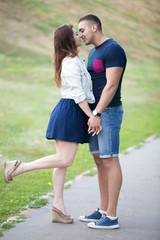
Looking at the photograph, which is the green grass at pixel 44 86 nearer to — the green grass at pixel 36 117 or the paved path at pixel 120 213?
the green grass at pixel 36 117

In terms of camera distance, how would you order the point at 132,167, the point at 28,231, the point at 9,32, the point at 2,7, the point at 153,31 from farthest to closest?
the point at 153,31 < the point at 2,7 < the point at 9,32 < the point at 132,167 < the point at 28,231

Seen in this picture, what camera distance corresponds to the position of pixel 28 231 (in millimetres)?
4617

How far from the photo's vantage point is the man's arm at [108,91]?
183 inches

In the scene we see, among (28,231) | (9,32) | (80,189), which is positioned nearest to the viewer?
(28,231)

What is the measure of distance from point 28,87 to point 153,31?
23.2 meters

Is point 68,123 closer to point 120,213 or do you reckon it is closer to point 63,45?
point 63,45

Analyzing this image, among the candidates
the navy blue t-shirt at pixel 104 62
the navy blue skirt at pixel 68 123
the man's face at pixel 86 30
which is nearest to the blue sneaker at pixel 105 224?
the navy blue skirt at pixel 68 123

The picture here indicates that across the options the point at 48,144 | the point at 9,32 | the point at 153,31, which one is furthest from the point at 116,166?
the point at 153,31

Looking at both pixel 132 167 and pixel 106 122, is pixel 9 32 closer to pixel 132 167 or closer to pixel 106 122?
pixel 132 167

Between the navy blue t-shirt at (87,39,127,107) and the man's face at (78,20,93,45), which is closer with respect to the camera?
the navy blue t-shirt at (87,39,127,107)

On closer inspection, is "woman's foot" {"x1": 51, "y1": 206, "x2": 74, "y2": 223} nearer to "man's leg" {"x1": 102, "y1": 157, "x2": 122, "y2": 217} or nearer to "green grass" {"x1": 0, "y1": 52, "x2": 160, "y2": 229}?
"man's leg" {"x1": 102, "y1": 157, "x2": 122, "y2": 217}

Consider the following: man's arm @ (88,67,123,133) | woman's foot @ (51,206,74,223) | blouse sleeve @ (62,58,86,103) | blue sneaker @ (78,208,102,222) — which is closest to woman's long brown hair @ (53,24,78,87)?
blouse sleeve @ (62,58,86,103)

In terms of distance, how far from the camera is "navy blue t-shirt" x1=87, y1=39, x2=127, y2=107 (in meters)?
4.66

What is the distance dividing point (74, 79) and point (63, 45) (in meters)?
0.41
